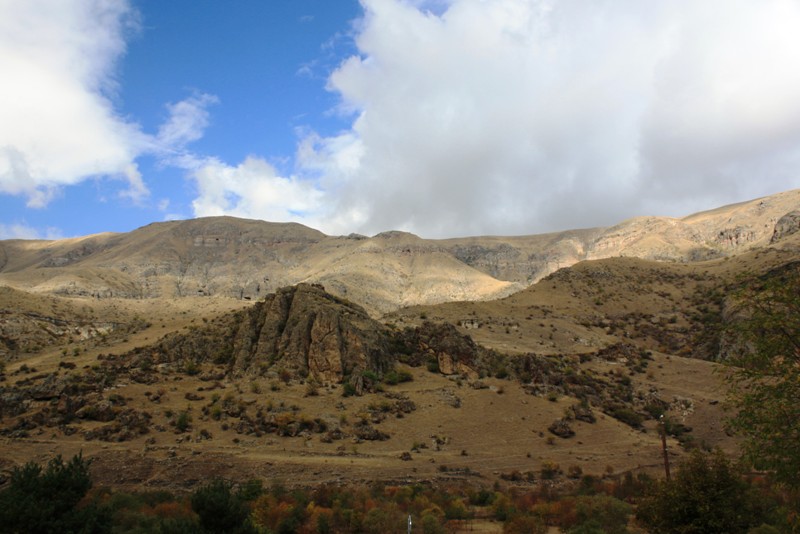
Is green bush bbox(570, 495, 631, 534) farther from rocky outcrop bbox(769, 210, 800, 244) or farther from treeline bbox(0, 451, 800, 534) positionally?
rocky outcrop bbox(769, 210, 800, 244)

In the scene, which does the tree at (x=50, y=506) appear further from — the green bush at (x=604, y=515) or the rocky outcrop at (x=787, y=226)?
the rocky outcrop at (x=787, y=226)

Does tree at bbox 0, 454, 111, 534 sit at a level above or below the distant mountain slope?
below

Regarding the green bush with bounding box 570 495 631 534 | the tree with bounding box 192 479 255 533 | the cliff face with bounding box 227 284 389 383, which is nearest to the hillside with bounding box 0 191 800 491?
the cliff face with bounding box 227 284 389 383

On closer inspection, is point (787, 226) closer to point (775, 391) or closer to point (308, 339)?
point (308, 339)

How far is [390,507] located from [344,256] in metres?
121

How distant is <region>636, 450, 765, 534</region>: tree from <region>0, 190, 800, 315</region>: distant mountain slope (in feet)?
263

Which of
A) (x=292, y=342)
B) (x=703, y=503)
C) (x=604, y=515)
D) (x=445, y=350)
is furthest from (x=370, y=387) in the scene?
(x=703, y=503)

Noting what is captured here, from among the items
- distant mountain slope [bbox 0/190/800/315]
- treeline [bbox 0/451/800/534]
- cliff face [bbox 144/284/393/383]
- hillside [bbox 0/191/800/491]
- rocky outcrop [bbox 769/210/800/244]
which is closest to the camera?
treeline [bbox 0/451/800/534]

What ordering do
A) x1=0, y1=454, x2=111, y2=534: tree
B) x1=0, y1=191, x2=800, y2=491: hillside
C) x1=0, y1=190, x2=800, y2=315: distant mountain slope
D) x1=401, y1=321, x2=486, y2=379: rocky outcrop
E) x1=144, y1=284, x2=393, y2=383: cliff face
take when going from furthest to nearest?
x1=0, y1=190, x2=800, y2=315: distant mountain slope < x1=401, y1=321, x2=486, y2=379: rocky outcrop < x1=144, y1=284, x2=393, y2=383: cliff face < x1=0, y1=191, x2=800, y2=491: hillside < x1=0, y1=454, x2=111, y2=534: tree

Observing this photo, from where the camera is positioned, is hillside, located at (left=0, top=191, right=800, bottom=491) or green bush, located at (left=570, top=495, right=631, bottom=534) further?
hillside, located at (left=0, top=191, right=800, bottom=491)

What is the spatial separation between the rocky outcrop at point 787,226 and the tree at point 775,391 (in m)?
84.7

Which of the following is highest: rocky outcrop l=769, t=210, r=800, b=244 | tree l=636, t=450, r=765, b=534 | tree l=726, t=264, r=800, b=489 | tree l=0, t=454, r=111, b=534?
rocky outcrop l=769, t=210, r=800, b=244

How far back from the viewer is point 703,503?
49.0 ft

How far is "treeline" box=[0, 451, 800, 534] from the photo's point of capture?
13719mm
